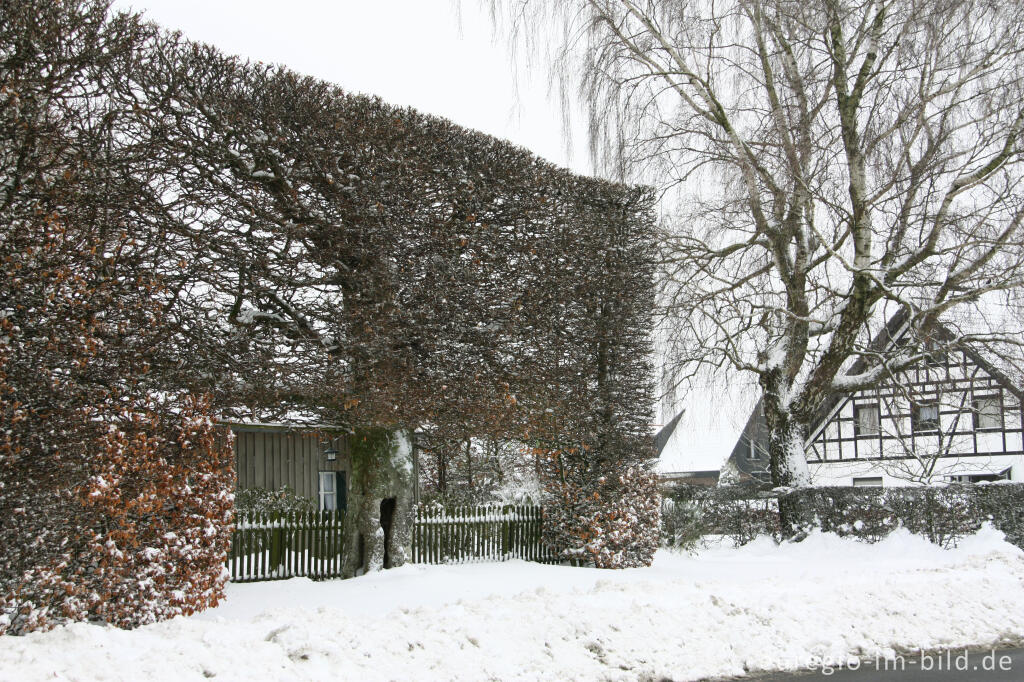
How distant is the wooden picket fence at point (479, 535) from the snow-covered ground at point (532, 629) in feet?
4.15

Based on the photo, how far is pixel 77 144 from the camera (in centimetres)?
923

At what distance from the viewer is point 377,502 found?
43.1 ft

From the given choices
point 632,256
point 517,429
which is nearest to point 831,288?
point 632,256

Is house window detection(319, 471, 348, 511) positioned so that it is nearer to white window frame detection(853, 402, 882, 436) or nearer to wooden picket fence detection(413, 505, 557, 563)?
wooden picket fence detection(413, 505, 557, 563)

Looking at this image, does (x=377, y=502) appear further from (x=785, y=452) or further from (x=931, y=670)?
(x=785, y=452)

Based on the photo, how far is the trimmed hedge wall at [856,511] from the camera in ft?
59.3

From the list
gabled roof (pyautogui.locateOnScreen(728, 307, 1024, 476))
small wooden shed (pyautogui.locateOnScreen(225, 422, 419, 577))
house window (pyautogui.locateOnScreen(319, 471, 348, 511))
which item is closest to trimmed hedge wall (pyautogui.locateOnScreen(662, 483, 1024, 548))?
gabled roof (pyautogui.locateOnScreen(728, 307, 1024, 476))

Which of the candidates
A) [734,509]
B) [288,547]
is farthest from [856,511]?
[288,547]

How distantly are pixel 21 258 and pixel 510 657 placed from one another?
571cm

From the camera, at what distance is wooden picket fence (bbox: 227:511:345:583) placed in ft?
43.9

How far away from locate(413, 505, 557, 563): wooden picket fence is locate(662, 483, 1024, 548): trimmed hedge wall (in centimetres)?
368

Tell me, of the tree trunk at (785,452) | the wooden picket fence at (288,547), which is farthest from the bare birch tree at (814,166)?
the wooden picket fence at (288,547)

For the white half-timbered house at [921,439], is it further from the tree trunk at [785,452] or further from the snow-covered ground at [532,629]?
the snow-covered ground at [532,629]

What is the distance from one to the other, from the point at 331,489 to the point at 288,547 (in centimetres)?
890
